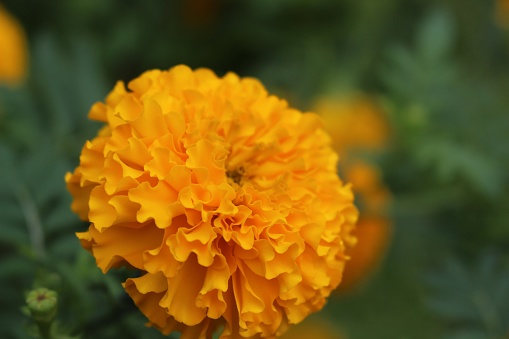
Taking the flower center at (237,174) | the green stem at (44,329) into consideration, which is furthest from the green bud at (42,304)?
the flower center at (237,174)

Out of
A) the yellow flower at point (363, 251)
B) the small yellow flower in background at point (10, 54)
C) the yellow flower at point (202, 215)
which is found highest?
the small yellow flower in background at point (10, 54)

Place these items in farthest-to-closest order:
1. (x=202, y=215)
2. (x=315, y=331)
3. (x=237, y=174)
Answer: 1. (x=315, y=331)
2. (x=237, y=174)
3. (x=202, y=215)

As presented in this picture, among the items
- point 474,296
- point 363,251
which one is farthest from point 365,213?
point 474,296

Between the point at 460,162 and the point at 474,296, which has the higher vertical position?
the point at 460,162

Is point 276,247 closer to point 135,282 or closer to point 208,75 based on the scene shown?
point 135,282

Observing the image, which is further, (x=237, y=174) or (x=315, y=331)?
(x=315, y=331)

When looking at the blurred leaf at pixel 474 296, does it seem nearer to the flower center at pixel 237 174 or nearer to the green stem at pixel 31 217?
the flower center at pixel 237 174

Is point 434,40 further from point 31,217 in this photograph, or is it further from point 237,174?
point 31,217
